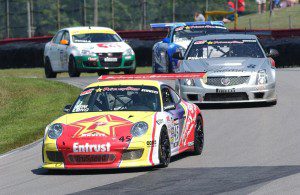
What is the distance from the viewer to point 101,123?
12367mm

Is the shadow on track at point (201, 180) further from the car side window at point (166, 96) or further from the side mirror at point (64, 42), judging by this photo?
the side mirror at point (64, 42)

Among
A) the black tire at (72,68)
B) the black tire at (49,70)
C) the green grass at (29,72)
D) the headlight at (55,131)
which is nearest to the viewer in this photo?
the headlight at (55,131)

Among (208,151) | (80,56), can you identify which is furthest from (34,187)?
(80,56)

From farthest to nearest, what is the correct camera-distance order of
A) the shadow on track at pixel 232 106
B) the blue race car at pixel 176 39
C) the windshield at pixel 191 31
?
the windshield at pixel 191 31 < the blue race car at pixel 176 39 < the shadow on track at pixel 232 106

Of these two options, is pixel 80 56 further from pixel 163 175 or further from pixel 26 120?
pixel 163 175

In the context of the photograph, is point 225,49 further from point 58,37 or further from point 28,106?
point 58,37

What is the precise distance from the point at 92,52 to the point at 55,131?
56.4 ft

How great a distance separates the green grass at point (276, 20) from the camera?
154ft

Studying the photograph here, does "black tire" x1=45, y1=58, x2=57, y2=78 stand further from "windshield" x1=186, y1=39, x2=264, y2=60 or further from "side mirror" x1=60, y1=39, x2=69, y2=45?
"windshield" x1=186, y1=39, x2=264, y2=60

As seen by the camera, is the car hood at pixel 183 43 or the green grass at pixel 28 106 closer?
the green grass at pixel 28 106

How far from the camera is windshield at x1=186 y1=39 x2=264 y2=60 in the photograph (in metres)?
21.1

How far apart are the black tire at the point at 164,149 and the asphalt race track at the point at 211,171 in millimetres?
117

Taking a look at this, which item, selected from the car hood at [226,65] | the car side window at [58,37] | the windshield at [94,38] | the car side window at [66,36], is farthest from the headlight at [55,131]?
the car side window at [58,37]

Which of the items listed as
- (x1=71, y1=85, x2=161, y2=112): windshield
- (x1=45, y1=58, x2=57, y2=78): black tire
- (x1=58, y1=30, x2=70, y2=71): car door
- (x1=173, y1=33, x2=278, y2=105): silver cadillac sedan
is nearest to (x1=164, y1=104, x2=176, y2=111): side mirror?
(x1=71, y1=85, x2=161, y2=112): windshield
